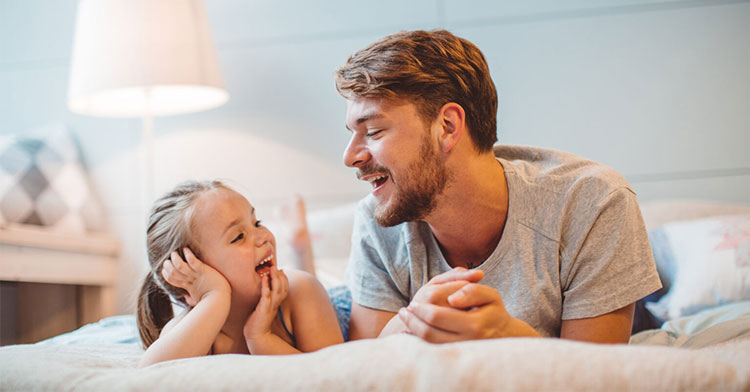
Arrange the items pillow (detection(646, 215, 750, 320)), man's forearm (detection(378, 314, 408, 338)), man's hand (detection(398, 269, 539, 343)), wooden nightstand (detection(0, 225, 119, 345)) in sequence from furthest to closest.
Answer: wooden nightstand (detection(0, 225, 119, 345)) → pillow (detection(646, 215, 750, 320)) → man's forearm (detection(378, 314, 408, 338)) → man's hand (detection(398, 269, 539, 343))

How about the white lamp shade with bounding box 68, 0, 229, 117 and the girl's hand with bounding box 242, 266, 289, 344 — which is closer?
the girl's hand with bounding box 242, 266, 289, 344

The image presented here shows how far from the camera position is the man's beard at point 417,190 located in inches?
46.4

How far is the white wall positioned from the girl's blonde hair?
3.73ft

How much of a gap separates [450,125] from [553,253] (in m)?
0.31

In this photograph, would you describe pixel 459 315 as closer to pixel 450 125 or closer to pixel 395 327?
pixel 395 327

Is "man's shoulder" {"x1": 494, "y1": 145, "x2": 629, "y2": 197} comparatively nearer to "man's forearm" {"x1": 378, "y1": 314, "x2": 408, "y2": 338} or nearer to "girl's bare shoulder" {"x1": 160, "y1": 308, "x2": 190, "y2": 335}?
"man's forearm" {"x1": 378, "y1": 314, "x2": 408, "y2": 338}

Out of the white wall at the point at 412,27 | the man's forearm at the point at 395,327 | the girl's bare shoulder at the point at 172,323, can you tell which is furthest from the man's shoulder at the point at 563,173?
the white wall at the point at 412,27

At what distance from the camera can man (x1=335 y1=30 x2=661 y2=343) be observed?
3.55 ft

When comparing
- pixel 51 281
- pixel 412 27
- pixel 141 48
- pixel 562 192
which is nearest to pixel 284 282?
pixel 562 192

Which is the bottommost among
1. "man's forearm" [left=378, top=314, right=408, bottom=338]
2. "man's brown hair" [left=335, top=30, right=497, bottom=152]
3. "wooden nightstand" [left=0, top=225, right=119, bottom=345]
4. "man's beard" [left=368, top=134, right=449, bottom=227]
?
"wooden nightstand" [left=0, top=225, right=119, bottom=345]

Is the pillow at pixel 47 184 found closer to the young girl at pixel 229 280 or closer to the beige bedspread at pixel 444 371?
the young girl at pixel 229 280

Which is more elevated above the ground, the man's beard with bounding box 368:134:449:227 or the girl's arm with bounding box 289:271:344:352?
the man's beard with bounding box 368:134:449:227

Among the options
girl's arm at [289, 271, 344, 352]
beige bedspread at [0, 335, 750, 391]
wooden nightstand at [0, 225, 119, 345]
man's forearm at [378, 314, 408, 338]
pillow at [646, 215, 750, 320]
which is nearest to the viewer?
beige bedspread at [0, 335, 750, 391]

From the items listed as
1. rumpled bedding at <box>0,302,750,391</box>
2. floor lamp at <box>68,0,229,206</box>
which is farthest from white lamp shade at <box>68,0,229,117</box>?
rumpled bedding at <box>0,302,750,391</box>
